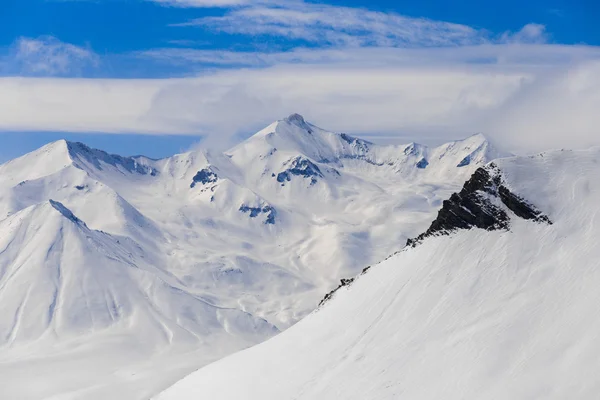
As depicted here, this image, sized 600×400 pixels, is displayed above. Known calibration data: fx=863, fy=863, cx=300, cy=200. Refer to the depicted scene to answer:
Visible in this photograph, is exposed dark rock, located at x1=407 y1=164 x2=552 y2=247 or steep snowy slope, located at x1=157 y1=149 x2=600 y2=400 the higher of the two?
exposed dark rock, located at x1=407 y1=164 x2=552 y2=247

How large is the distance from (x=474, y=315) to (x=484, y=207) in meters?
22.1

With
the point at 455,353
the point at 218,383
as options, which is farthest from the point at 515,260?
the point at 218,383

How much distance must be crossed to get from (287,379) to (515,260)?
123 feet

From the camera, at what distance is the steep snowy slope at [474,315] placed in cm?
10238

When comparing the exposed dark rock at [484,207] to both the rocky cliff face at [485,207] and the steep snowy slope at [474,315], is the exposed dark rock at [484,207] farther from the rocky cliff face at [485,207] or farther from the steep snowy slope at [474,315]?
the steep snowy slope at [474,315]

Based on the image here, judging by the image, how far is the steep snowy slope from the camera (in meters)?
102

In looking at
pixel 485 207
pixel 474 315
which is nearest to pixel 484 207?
pixel 485 207

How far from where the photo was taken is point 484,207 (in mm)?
132875

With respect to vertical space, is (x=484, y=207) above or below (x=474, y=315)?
above

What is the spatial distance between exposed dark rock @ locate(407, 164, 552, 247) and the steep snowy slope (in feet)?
0.65

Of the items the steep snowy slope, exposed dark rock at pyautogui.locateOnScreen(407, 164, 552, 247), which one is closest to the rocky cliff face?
exposed dark rock at pyautogui.locateOnScreen(407, 164, 552, 247)

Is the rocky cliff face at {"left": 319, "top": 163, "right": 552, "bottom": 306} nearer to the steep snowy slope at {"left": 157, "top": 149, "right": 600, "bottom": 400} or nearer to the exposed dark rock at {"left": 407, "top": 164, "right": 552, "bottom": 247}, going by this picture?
the exposed dark rock at {"left": 407, "top": 164, "right": 552, "bottom": 247}

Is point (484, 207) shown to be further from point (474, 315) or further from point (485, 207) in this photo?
point (474, 315)

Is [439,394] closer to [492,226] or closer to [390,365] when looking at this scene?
[390,365]
